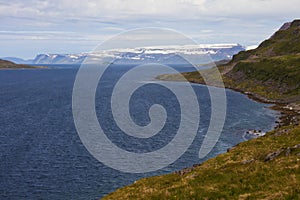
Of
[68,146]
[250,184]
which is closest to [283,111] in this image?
[68,146]

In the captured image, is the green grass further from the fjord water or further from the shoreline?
the shoreline

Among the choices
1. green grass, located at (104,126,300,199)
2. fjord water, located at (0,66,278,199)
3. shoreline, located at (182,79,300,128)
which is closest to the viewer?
green grass, located at (104,126,300,199)

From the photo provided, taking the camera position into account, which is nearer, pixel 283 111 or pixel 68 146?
pixel 68 146

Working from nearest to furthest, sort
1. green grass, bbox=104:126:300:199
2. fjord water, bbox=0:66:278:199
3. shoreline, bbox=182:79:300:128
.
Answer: green grass, bbox=104:126:300:199
fjord water, bbox=0:66:278:199
shoreline, bbox=182:79:300:128

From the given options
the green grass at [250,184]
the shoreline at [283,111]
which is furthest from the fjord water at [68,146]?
the green grass at [250,184]

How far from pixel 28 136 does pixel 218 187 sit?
81225 mm

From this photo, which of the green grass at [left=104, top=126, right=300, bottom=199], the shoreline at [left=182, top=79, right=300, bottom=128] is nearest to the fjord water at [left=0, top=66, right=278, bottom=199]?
the shoreline at [left=182, top=79, right=300, bottom=128]

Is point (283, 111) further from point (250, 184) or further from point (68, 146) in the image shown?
point (250, 184)

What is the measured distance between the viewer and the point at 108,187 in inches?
2403

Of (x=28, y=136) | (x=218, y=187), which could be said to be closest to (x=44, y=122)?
(x=28, y=136)

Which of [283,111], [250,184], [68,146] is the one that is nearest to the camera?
[250,184]

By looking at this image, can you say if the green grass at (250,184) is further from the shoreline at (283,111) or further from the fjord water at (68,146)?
the shoreline at (283,111)

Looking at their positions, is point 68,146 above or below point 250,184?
below

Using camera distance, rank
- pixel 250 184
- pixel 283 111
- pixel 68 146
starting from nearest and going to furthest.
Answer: pixel 250 184 → pixel 68 146 → pixel 283 111
